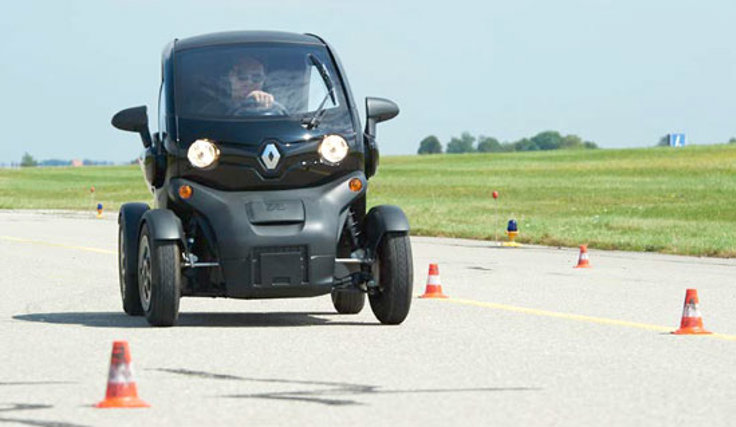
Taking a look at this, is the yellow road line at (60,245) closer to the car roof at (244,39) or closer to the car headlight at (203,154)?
the car roof at (244,39)

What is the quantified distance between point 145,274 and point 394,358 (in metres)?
3.00

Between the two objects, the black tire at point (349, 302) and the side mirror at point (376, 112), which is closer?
the side mirror at point (376, 112)

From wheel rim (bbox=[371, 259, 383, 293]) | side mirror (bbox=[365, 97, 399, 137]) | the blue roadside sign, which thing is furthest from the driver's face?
the blue roadside sign

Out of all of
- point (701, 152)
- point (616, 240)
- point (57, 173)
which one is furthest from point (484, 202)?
point (57, 173)

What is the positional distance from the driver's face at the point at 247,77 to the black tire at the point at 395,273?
5.23ft

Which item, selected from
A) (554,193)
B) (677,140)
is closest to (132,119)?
(554,193)

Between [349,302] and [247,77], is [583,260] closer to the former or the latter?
[349,302]

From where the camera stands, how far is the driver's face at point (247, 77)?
12539 mm

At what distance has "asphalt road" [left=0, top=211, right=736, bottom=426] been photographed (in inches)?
313

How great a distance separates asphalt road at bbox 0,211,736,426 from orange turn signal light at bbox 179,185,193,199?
101 centimetres

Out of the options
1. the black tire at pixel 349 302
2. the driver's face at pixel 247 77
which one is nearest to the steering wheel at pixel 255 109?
the driver's face at pixel 247 77

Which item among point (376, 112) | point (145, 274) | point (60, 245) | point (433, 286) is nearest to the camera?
point (145, 274)

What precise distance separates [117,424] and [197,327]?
16.1ft

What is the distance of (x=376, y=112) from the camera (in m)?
12.7
